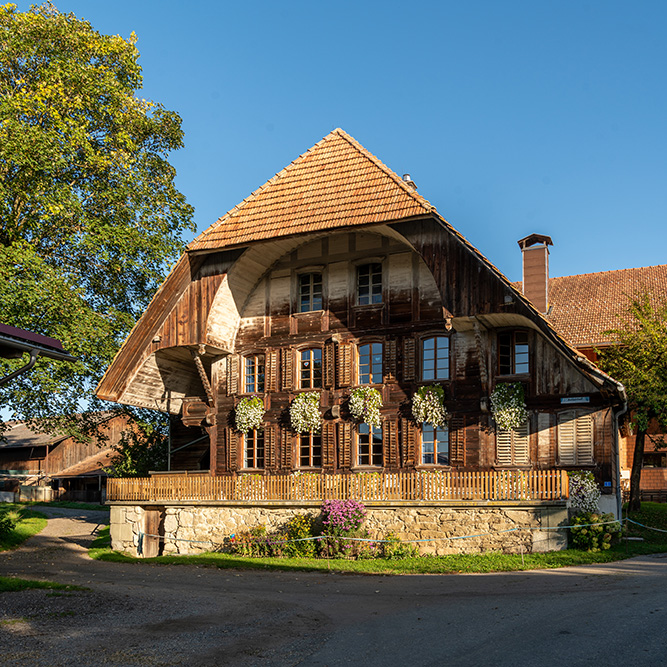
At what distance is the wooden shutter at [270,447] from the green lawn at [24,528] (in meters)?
9.02

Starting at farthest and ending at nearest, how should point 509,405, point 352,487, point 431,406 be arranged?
1. point 431,406
2. point 509,405
3. point 352,487

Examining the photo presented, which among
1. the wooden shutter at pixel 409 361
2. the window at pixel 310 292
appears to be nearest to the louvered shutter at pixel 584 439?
the wooden shutter at pixel 409 361

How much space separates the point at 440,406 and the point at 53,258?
15.6 m

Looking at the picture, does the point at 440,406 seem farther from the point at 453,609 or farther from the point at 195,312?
the point at 453,609

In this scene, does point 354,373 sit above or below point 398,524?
above

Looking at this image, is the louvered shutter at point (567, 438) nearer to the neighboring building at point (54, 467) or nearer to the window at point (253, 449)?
the window at point (253, 449)

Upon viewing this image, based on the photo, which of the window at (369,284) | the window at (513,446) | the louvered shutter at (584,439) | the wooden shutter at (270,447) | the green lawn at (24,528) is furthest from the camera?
the green lawn at (24,528)

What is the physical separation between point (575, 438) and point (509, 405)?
2.02 metres

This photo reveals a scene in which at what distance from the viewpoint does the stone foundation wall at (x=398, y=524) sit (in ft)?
68.2

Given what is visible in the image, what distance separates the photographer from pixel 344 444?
85.8ft

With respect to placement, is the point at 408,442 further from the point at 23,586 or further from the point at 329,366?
the point at 23,586

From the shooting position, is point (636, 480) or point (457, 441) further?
point (636, 480)

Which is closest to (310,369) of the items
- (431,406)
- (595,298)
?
(431,406)

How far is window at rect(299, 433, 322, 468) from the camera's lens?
87.9ft
